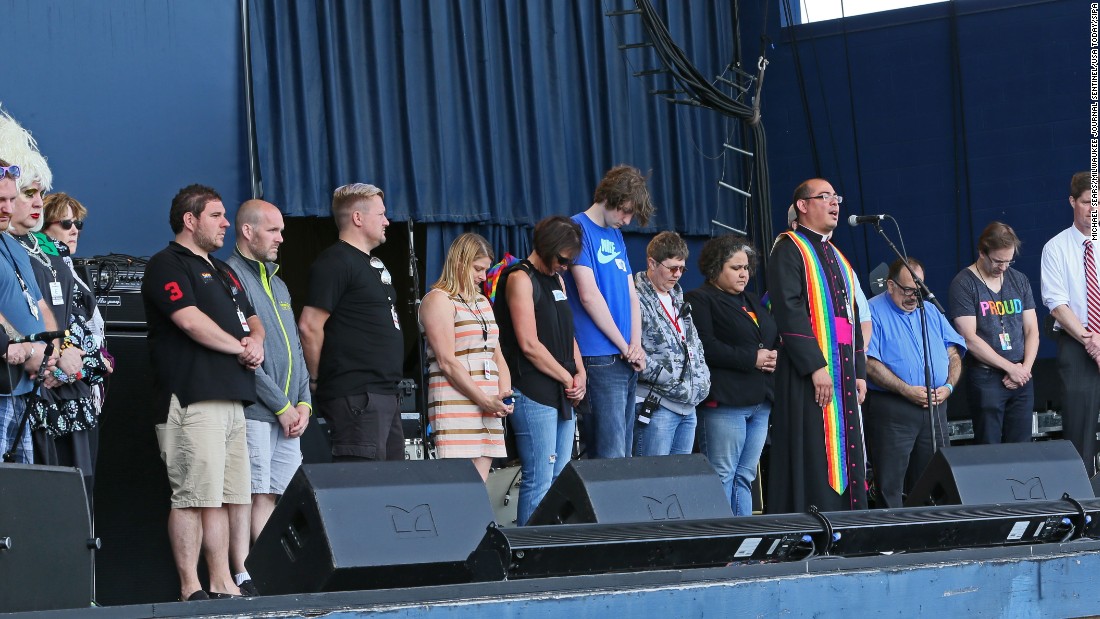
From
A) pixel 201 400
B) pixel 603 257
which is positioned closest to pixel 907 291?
pixel 603 257

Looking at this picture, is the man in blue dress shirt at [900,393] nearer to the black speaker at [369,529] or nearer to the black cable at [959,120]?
the black cable at [959,120]

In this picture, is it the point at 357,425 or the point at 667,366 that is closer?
the point at 357,425

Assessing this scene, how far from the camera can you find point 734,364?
545 centimetres

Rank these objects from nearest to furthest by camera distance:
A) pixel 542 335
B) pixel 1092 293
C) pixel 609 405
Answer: pixel 542 335 → pixel 609 405 → pixel 1092 293

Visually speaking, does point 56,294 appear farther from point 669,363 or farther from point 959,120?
point 959,120

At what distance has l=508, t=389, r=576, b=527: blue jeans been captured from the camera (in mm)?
4723

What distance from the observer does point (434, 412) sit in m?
4.70

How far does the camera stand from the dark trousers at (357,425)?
4.39 meters

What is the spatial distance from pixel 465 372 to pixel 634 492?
4.82ft

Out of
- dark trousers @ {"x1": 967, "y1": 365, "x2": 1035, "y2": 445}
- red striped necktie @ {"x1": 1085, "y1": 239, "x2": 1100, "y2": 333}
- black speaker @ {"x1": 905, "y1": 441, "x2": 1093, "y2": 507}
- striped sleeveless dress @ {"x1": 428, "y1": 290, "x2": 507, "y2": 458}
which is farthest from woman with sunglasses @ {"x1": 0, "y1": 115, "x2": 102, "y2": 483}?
red striped necktie @ {"x1": 1085, "y1": 239, "x2": 1100, "y2": 333}

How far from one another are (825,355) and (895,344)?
46.5 inches

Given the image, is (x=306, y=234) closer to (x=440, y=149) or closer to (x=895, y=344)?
(x=440, y=149)

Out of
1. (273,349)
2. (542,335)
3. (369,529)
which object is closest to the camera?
(369,529)

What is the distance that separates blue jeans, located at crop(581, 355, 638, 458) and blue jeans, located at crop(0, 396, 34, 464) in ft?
6.71
